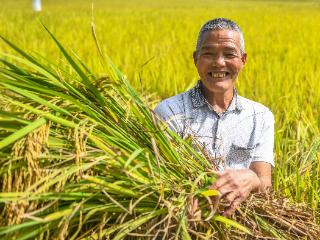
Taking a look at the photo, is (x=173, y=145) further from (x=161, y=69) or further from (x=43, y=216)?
(x=161, y=69)

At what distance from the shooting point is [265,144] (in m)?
1.85

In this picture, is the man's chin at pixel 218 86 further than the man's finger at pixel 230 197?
Yes

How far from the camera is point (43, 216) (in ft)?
4.03

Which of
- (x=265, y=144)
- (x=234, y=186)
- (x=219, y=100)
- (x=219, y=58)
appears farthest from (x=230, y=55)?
(x=234, y=186)

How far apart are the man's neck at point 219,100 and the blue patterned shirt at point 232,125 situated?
0.05 feet

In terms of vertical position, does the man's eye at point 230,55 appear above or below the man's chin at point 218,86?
above

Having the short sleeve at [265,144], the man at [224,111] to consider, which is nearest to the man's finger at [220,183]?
the man at [224,111]

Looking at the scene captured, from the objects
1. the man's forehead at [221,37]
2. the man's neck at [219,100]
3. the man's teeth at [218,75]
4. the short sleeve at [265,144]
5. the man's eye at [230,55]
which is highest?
the man's forehead at [221,37]

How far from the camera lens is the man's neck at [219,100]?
74.4 inches

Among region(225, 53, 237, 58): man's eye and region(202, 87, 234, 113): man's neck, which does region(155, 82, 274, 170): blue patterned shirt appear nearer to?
region(202, 87, 234, 113): man's neck

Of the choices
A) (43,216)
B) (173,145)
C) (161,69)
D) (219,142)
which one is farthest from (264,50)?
(43,216)

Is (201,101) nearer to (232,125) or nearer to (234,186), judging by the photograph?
(232,125)

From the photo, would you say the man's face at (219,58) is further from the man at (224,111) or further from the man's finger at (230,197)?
the man's finger at (230,197)

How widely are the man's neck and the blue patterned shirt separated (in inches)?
0.6
